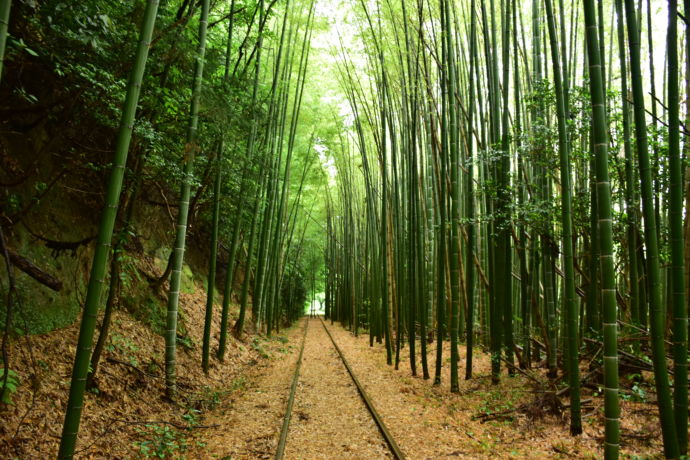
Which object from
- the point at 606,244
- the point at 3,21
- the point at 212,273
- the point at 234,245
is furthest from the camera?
the point at 234,245

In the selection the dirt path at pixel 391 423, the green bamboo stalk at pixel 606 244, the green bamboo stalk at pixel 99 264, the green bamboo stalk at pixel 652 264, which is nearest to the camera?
the green bamboo stalk at pixel 99 264

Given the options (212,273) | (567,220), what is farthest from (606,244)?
(212,273)

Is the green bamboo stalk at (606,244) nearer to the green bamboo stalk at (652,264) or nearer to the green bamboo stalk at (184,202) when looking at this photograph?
the green bamboo stalk at (652,264)

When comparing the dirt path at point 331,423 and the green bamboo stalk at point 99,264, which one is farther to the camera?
the dirt path at point 331,423

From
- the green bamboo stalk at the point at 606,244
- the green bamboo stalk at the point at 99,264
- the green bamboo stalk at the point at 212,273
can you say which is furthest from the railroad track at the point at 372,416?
the green bamboo stalk at the point at 99,264

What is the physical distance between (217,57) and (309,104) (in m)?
4.77

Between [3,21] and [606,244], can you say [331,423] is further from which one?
[3,21]

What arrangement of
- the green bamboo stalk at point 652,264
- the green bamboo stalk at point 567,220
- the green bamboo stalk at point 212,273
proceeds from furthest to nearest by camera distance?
the green bamboo stalk at point 212,273
the green bamboo stalk at point 567,220
the green bamboo stalk at point 652,264

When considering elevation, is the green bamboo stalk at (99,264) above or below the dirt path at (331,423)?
above

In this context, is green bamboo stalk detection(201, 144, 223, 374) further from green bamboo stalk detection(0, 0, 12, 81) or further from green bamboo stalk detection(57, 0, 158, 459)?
green bamboo stalk detection(0, 0, 12, 81)

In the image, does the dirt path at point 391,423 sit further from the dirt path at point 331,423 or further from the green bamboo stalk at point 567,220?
the green bamboo stalk at point 567,220

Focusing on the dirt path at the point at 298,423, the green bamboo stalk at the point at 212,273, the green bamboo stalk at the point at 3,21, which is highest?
the green bamboo stalk at the point at 3,21

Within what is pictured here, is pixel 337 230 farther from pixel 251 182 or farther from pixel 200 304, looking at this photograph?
pixel 251 182

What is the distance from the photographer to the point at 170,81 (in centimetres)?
365
